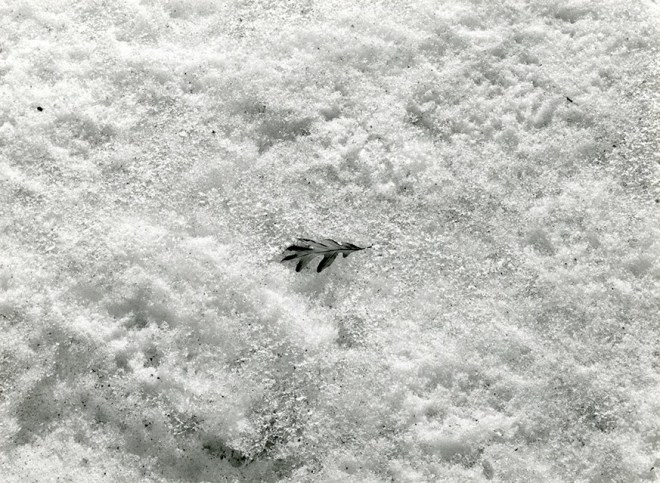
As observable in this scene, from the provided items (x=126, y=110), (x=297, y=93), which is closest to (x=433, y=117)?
(x=297, y=93)

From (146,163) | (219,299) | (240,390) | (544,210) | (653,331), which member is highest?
(544,210)

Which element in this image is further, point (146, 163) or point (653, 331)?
point (146, 163)

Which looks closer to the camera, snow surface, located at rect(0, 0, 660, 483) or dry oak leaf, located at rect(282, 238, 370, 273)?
snow surface, located at rect(0, 0, 660, 483)

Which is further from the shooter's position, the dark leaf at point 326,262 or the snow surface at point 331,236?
the dark leaf at point 326,262

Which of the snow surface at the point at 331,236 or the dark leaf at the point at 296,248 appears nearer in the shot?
the snow surface at the point at 331,236

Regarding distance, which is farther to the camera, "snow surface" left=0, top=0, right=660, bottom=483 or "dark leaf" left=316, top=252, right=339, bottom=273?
"dark leaf" left=316, top=252, right=339, bottom=273

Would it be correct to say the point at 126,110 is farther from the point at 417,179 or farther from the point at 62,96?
the point at 417,179

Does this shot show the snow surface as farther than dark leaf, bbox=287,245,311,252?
No

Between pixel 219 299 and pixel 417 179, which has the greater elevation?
pixel 417 179
